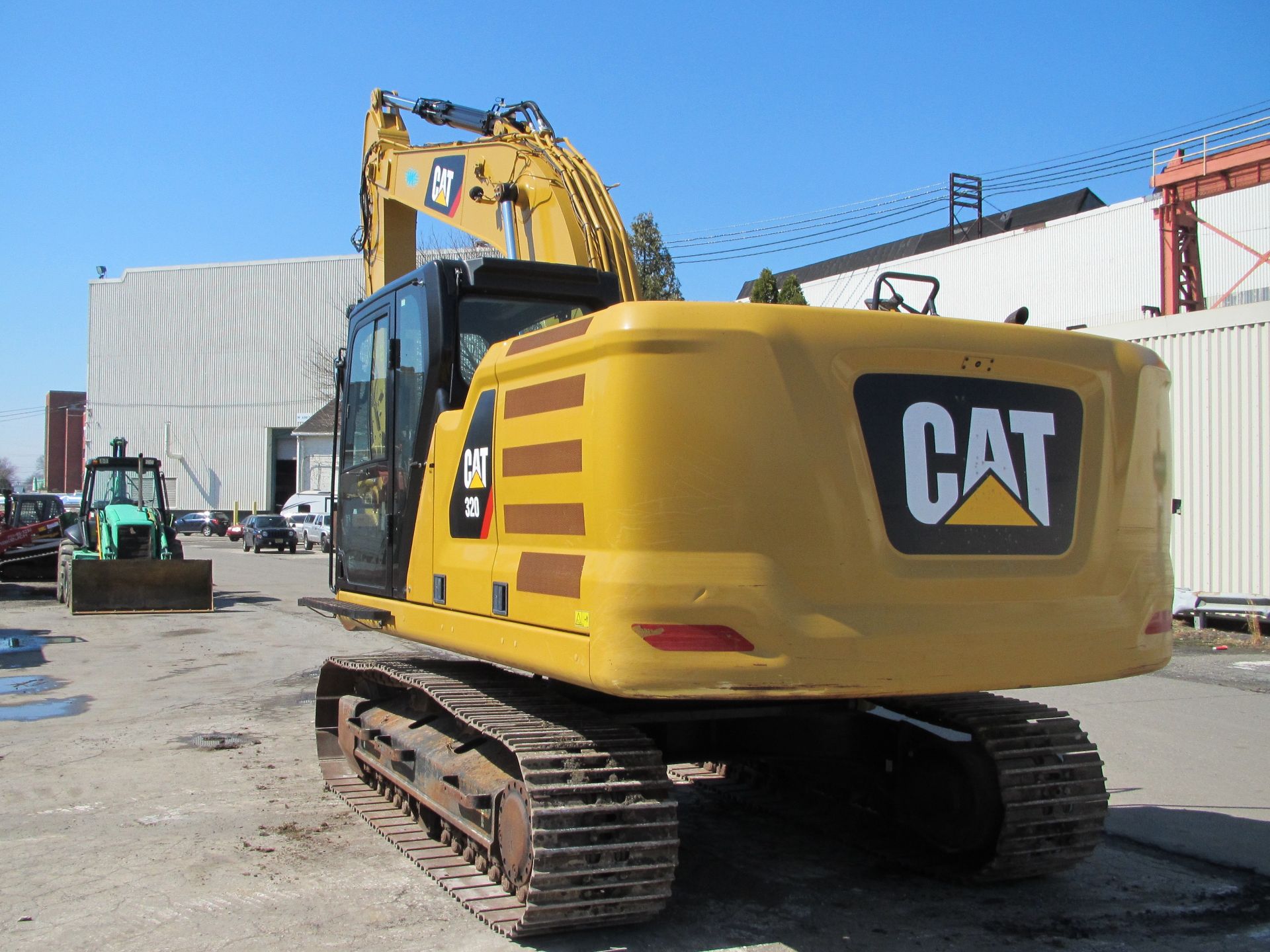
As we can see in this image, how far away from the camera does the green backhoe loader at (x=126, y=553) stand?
55.5ft

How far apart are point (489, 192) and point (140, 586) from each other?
12.0 metres

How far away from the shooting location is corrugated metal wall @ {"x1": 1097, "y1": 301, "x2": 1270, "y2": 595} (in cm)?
1473

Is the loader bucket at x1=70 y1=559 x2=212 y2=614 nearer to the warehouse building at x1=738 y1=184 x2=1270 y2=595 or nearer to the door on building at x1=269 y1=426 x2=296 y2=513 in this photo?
the warehouse building at x1=738 y1=184 x2=1270 y2=595

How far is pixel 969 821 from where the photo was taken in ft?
17.0

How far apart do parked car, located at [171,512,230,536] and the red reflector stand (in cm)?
5368

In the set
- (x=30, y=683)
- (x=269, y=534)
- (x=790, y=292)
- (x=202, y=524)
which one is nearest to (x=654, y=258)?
(x=790, y=292)

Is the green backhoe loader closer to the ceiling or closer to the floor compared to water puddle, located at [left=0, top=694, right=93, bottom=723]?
closer to the ceiling

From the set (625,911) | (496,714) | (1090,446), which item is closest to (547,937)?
(625,911)

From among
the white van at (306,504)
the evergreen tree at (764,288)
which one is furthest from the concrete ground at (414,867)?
the white van at (306,504)

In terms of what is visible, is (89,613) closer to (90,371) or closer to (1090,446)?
(1090,446)

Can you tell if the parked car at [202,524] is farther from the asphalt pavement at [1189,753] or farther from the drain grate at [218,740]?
the asphalt pavement at [1189,753]

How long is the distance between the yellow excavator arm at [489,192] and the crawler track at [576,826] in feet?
9.11

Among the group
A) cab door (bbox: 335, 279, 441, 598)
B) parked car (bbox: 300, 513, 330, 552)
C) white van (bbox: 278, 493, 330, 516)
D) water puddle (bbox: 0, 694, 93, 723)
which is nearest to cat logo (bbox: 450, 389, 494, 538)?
cab door (bbox: 335, 279, 441, 598)

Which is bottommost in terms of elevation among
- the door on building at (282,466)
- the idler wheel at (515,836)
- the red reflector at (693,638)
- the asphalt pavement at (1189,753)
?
the asphalt pavement at (1189,753)
